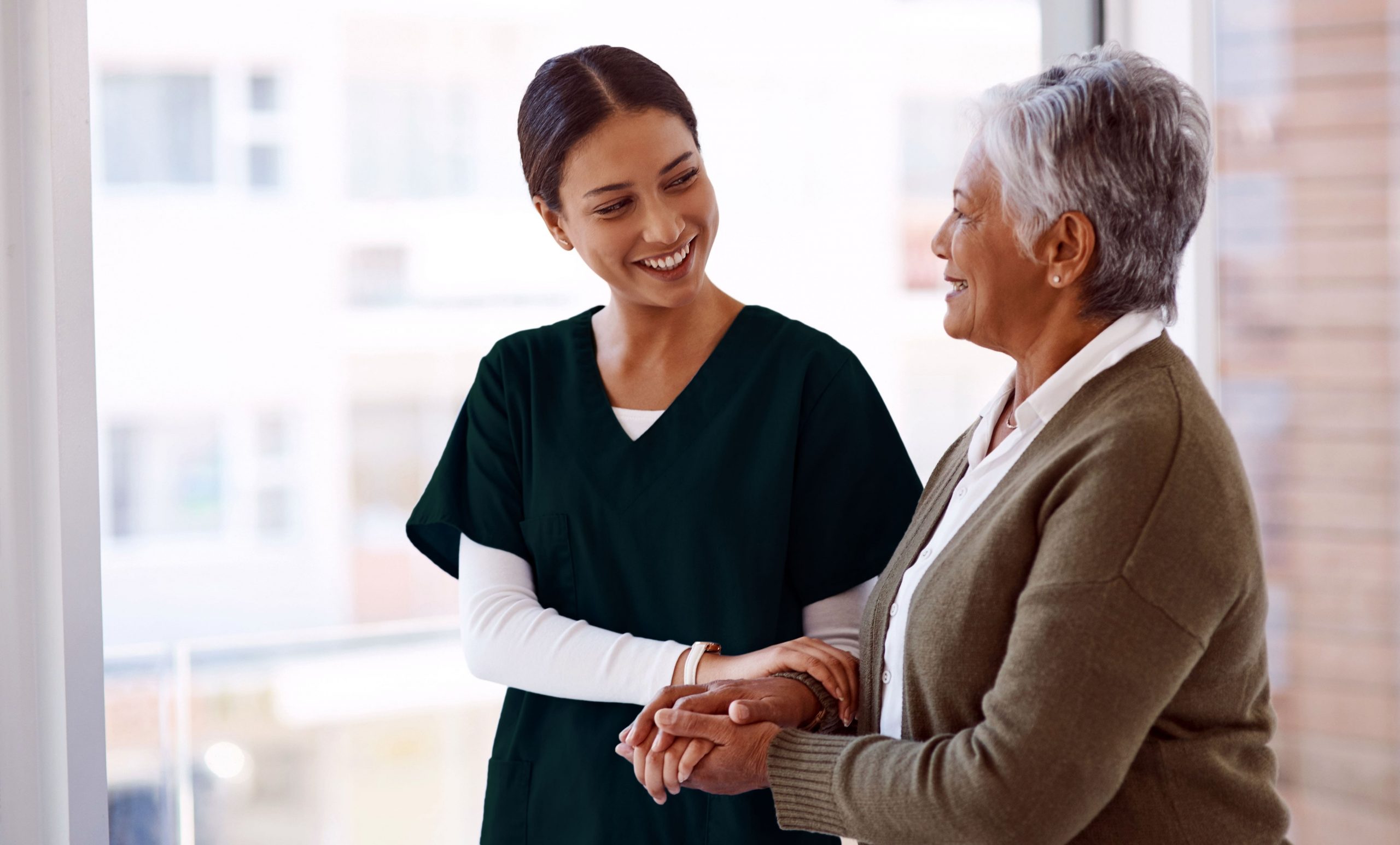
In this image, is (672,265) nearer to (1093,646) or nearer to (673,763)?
(673,763)

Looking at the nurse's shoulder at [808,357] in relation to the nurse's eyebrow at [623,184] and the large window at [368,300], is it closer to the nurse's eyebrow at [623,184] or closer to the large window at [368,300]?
the nurse's eyebrow at [623,184]

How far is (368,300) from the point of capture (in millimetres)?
2312

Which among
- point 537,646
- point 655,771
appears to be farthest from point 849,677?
point 537,646

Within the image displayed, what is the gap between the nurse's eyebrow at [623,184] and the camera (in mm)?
1341

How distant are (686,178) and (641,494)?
0.39m

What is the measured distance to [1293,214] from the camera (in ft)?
7.06

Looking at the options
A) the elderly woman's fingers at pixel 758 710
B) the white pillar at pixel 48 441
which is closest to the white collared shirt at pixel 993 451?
the elderly woman's fingers at pixel 758 710

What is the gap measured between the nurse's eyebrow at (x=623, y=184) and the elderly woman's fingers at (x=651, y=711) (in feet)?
1.92

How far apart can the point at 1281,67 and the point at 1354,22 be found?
0.14 m

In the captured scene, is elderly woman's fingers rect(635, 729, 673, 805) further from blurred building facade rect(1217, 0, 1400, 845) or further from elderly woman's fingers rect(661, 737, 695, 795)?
blurred building facade rect(1217, 0, 1400, 845)

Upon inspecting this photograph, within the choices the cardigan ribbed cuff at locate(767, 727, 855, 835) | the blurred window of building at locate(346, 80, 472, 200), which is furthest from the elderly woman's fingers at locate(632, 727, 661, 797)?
the blurred window of building at locate(346, 80, 472, 200)

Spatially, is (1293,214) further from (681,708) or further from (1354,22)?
(681,708)

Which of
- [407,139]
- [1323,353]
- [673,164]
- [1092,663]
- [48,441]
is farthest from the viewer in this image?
[407,139]

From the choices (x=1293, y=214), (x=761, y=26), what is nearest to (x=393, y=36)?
(x=761, y=26)
